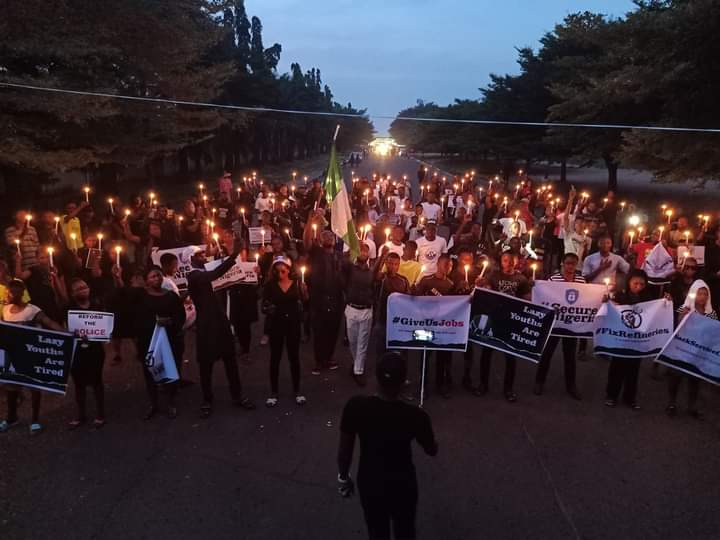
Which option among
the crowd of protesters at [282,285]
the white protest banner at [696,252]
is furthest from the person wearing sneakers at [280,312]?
the white protest banner at [696,252]

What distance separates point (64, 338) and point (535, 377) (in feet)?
20.6

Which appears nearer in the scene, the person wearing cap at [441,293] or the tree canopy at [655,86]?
the person wearing cap at [441,293]

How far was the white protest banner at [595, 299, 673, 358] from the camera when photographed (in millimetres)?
7027

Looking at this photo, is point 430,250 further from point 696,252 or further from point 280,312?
point 696,252

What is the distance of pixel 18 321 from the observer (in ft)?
20.9

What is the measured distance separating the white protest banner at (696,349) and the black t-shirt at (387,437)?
456 centimetres

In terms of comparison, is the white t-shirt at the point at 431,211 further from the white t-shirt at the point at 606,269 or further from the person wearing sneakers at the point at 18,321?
the person wearing sneakers at the point at 18,321

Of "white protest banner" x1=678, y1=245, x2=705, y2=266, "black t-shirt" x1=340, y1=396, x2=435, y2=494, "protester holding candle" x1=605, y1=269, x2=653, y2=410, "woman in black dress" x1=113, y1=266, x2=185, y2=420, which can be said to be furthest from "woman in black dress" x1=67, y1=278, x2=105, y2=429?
"white protest banner" x1=678, y1=245, x2=705, y2=266

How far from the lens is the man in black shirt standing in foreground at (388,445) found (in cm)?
356

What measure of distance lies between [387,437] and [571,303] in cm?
486

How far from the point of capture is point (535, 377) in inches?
321

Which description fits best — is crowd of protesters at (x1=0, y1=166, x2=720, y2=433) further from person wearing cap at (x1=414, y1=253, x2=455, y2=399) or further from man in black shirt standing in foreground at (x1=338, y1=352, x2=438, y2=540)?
man in black shirt standing in foreground at (x1=338, y1=352, x2=438, y2=540)

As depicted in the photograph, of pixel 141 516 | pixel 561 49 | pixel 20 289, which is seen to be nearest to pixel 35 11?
pixel 20 289

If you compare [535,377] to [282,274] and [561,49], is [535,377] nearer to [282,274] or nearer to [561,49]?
[282,274]
